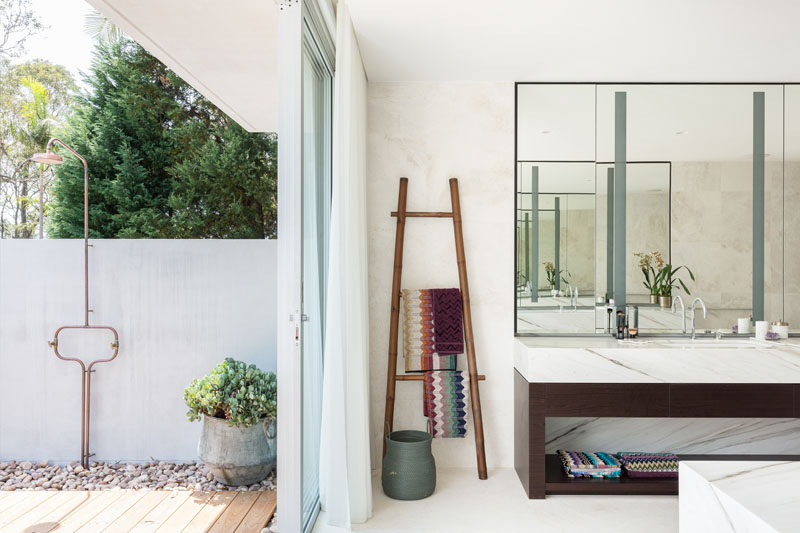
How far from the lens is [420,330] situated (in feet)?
11.1

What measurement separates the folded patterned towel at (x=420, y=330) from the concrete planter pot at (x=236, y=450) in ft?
3.04

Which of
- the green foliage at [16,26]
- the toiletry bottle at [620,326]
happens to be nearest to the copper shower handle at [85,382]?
the toiletry bottle at [620,326]

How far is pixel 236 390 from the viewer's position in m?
3.24

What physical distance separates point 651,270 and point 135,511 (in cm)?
327

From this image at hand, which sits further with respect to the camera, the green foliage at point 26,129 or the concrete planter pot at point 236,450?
the green foliage at point 26,129

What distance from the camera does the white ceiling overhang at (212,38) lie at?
2.46m

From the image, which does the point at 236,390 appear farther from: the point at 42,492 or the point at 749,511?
the point at 749,511

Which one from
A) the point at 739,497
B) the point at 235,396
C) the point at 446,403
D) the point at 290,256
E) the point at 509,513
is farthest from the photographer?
the point at 446,403

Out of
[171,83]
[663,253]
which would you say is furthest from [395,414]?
[171,83]

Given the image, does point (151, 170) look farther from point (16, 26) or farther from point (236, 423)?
point (236, 423)

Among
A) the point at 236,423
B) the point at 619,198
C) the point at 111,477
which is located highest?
the point at 619,198

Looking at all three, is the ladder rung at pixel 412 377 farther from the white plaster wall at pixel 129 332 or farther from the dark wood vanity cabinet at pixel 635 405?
the white plaster wall at pixel 129 332

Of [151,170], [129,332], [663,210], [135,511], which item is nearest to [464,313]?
[663,210]

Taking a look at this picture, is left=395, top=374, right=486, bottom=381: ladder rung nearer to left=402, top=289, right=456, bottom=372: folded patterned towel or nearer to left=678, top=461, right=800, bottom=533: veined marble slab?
left=402, top=289, right=456, bottom=372: folded patterned towel
